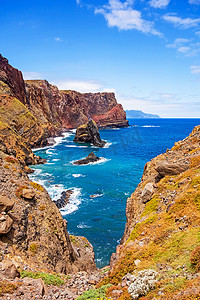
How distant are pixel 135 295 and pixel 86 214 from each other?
33.2 m

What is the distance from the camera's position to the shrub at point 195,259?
29.6 feet

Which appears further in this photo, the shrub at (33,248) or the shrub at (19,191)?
the shrub at (19,191)

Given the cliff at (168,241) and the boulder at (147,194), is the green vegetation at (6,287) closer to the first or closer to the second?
the cliff at (168,241)

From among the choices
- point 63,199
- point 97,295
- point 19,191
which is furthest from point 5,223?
point 63,199

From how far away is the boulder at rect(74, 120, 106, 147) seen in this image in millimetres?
124775

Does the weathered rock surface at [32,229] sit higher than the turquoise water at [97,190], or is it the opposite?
the weathered rock surface at [32,229]

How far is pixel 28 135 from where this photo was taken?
326 feet

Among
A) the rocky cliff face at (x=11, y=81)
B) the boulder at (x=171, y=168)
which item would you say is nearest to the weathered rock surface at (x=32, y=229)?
the boulder at (x=171, y=168)

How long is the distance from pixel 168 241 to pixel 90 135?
121367 mm

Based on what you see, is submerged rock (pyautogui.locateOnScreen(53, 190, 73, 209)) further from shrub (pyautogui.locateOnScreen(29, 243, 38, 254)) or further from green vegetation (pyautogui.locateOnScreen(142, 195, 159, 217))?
green vegetation (pyautogui.locateOnScreen(142, 195, 159, 217))

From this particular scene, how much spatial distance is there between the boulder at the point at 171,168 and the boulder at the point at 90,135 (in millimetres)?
102352

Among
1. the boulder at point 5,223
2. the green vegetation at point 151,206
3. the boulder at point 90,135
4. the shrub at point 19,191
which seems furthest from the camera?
the boulder at point 90,135

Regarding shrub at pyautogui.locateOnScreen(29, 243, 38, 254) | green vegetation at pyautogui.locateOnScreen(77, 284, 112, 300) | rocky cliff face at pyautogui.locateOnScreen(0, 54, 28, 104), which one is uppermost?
rocky cliff face at pyautogui.locateOnScreen(0, 54, 28, 104)

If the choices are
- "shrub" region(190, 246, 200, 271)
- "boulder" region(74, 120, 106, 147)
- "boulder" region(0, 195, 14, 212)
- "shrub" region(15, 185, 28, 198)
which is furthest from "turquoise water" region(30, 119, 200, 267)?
"boulder" region(74, 120, 106, 147)
